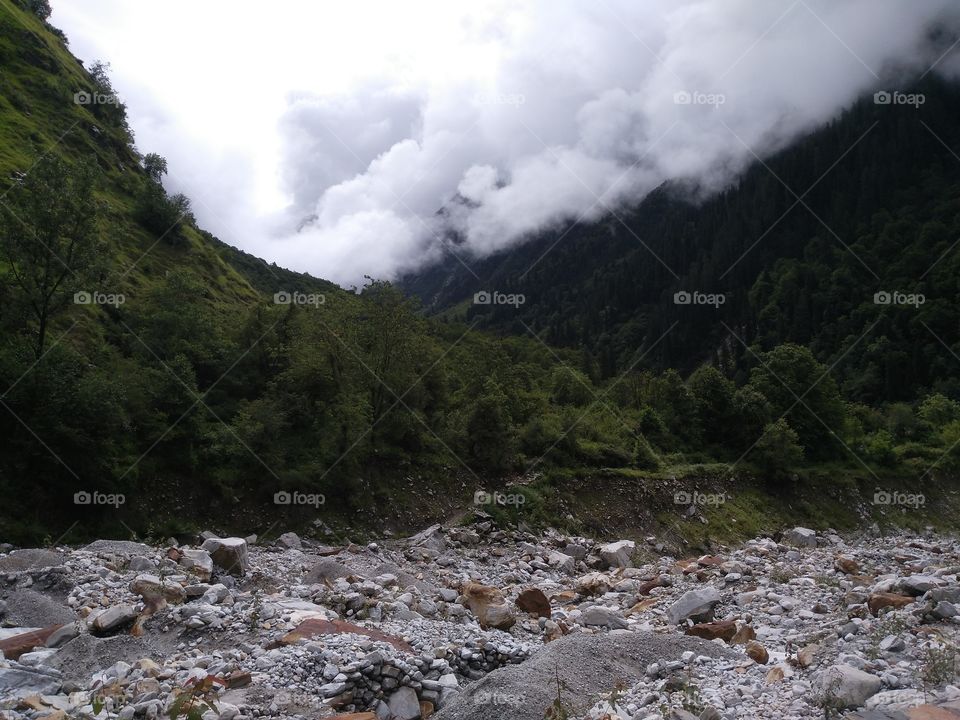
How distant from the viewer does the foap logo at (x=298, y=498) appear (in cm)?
2278

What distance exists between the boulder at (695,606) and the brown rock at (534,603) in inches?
102

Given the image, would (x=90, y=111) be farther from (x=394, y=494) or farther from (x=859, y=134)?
(x=859, y=134)

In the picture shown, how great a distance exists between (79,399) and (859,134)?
180 metres

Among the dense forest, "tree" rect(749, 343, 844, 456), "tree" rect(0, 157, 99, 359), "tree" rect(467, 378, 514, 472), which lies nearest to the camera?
the dense forest

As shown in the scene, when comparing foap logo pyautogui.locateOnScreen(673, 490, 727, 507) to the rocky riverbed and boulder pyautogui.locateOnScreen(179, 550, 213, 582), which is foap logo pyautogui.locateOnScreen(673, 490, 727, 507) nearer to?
the rocky riverbed

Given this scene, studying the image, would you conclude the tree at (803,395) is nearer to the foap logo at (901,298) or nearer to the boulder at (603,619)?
the foap logo at (901,298)

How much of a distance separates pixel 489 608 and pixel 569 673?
422 centimetres

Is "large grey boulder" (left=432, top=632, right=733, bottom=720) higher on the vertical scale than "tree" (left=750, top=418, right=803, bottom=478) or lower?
lower

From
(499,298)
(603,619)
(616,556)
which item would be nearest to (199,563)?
(603,619)

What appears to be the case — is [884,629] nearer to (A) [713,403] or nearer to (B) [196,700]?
(B) [196,700]

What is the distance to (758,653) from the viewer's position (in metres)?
8.46

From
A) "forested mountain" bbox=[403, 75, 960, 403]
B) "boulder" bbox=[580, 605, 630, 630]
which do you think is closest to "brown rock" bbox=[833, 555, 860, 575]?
"boulder" bbox=[580, 605, 630, 630]

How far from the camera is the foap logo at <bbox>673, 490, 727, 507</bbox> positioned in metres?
31.6

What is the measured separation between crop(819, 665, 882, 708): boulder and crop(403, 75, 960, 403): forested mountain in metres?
88.8
